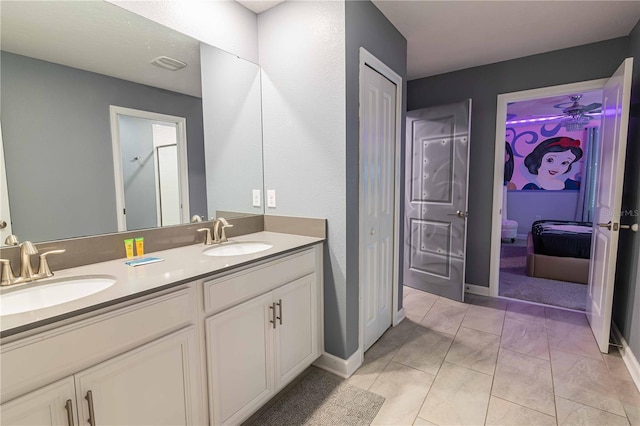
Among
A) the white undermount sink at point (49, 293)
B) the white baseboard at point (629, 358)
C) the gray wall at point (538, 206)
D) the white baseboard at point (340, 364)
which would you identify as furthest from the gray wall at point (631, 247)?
the gray wall at point (538, 206)

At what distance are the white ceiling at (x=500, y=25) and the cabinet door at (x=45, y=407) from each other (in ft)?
8.18

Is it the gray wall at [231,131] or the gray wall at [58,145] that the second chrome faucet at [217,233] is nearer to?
the gray wall at [231,131]

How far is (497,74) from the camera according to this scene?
10.2ft

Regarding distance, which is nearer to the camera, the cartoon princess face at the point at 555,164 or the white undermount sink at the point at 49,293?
the white undermount sink at the point at 49,293

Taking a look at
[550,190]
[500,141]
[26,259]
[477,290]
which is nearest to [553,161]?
[550,190]

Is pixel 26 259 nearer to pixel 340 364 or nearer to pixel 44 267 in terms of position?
pixel 44 267

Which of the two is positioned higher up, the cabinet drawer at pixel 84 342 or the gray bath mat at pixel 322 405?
the cabinet drawer at pixel 84 342

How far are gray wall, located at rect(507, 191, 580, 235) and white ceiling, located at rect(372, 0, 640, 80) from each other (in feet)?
13.6

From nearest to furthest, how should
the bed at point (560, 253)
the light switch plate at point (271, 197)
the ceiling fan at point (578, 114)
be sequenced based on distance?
1. the light switch plate at point (271, 197)
2. the bed at point (560, 253)
3. the ceiling fan at point (578, 114)

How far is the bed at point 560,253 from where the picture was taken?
3.57 m

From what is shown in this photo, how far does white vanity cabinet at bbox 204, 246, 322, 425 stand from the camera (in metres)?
1.35

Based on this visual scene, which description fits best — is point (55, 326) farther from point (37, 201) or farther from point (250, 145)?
point (250, 145)

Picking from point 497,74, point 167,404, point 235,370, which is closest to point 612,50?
point 497,74

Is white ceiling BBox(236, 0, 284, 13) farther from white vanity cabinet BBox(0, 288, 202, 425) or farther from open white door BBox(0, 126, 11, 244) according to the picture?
white vanity cabinet BBox(0, 288, 202, 425)
